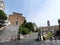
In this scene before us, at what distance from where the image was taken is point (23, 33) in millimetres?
86438

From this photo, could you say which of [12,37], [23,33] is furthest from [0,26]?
[12,37]

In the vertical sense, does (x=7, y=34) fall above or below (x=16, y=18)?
below

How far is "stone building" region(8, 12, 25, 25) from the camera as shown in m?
116

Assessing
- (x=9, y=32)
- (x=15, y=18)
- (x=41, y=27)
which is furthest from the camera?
(x=41, y=27)

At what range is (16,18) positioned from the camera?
392 feet

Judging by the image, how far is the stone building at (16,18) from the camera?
116 meters

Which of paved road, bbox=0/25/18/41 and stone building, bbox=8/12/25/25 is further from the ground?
stone building, bbox=8/12/25/25

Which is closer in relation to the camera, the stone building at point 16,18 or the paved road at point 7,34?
the paved road at point 7,34

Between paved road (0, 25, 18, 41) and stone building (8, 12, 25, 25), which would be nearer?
paved road (0, 25, 18, 41)

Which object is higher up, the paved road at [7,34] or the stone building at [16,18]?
the stone building at [16,18]

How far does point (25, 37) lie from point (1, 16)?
22.7 meters

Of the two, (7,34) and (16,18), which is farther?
(16,18)

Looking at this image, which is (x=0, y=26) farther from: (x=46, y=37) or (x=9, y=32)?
(x=46, y=37)

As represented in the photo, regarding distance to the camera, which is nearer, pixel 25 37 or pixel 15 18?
pixel 25 37
